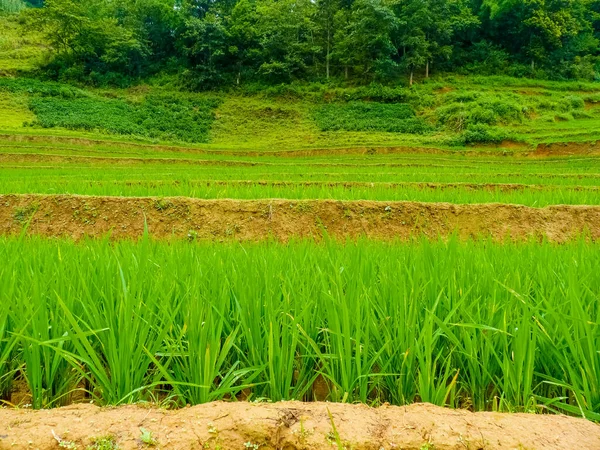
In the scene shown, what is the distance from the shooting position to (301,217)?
668cm

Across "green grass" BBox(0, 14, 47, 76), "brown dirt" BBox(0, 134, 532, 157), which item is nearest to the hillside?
"brown dirt" BBox(0, 134, 532, 157)

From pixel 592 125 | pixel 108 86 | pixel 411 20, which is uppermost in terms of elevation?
pixel 411 20

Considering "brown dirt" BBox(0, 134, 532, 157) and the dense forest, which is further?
the dense forest

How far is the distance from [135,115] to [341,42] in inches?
652

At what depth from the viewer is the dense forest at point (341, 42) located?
3225 centimetres

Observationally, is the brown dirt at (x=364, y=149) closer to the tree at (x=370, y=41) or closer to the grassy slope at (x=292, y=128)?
the grassy slope at (x=292, y=128)

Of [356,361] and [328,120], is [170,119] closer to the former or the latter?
[328,120]

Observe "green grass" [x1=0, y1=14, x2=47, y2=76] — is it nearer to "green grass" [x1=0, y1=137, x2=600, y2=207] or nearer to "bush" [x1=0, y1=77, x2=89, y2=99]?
"bush" [x1=0, y1=77, x2=89, y2=99]

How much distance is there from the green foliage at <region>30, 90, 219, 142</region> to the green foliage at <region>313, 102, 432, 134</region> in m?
7.93

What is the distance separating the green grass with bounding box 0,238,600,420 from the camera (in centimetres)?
129

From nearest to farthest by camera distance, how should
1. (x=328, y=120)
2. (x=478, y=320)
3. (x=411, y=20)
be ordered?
1. (x=478, y=320)
2. (x=328, y=120)
3. (x=411, y=20)

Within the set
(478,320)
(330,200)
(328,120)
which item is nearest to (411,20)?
(328,120)

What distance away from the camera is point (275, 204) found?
6.69 metres

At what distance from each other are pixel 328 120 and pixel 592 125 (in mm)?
14366
